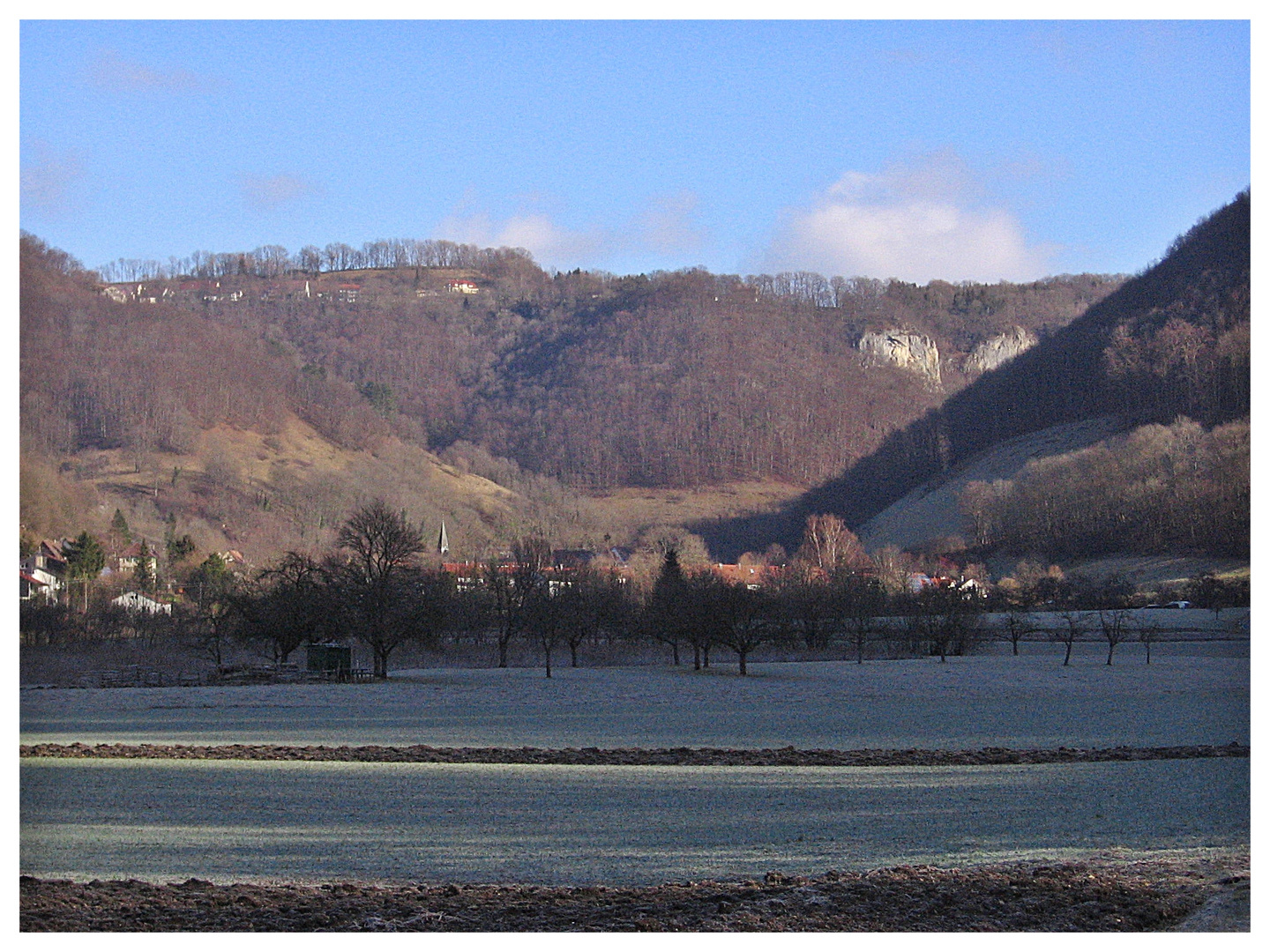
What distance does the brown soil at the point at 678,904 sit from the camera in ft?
32.2

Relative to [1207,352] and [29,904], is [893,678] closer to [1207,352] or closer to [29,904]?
[29,904]

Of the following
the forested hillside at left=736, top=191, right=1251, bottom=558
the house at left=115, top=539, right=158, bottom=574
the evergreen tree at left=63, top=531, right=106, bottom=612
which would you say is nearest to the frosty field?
the evergreen tree at left=63, top=531, right=106, bottom=612

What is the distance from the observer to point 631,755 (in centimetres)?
2184

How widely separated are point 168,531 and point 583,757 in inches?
3562

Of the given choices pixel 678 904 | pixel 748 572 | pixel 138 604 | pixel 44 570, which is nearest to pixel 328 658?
pixel 44 570

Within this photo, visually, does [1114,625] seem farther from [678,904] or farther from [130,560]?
[130,560]

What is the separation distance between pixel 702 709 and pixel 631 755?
1228 centimetres

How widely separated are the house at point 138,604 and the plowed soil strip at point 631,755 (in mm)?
→ 39580

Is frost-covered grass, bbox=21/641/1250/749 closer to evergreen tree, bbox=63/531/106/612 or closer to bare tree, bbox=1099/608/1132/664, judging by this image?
evergreen tree, bbox=63/531/106/612

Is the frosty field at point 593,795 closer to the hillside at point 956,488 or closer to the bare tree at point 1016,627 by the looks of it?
the bare tree at point 1016,627

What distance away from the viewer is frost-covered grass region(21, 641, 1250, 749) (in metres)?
25.5

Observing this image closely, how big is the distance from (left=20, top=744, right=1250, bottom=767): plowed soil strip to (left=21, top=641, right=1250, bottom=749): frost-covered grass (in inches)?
61.1

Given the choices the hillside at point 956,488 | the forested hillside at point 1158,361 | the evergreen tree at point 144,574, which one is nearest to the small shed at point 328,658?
the evergreen tree at point 144,574

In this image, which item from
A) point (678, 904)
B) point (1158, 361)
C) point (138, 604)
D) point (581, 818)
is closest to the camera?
point (678, 904)
